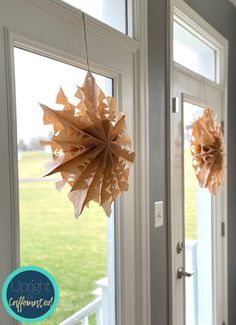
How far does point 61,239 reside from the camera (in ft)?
3.84

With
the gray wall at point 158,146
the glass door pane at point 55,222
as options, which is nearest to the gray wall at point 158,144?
the gray wall at point 158,146

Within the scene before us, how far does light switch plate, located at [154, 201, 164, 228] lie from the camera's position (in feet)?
4.96

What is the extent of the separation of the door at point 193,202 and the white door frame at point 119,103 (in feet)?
0.92

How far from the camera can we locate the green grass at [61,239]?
1.01 metres

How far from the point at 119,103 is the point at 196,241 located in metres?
1.12

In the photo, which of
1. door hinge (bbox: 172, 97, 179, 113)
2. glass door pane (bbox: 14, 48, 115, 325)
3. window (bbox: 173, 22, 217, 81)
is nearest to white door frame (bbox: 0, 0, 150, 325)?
glass door pane (bbox: 14, 48, 115, 325)

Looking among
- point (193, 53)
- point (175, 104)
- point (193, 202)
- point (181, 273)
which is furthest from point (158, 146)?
point (193, 53)

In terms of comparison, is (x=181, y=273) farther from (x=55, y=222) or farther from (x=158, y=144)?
(x=55, y=222)

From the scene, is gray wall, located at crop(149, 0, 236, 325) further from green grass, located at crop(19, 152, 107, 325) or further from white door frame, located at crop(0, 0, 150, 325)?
green grass, located at crop(19, 152, 107, 325)

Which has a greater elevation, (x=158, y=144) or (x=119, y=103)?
(x=119, y=103)

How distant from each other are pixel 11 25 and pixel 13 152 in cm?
35

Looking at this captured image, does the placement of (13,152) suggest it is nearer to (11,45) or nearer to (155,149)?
(11,45)

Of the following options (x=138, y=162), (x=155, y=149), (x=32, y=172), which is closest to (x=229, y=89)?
(x=155, y=149)

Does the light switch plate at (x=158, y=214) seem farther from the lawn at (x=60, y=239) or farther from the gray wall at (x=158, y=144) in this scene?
the lawn at (x=60, y=239)
